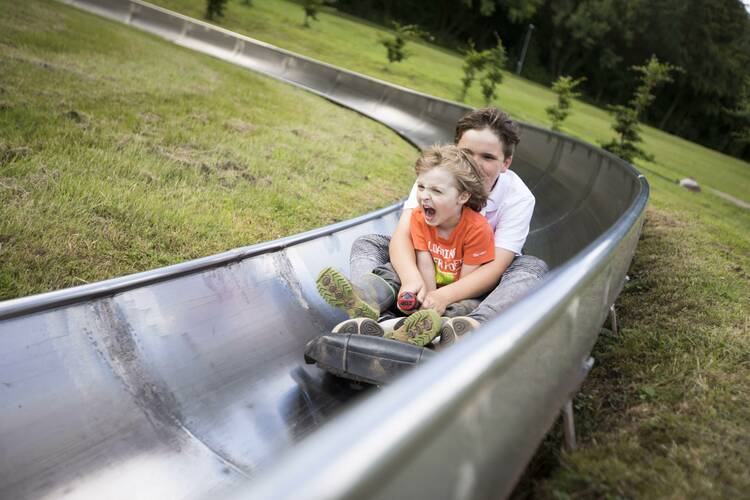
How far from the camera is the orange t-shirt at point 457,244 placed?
3.32 m

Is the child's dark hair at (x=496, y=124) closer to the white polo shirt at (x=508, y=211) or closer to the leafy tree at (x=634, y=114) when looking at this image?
the white polo shirt at (x=508, y=211)

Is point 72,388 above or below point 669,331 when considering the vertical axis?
below

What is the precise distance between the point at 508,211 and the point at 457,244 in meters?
0.53

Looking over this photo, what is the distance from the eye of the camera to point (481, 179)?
10.7 feet

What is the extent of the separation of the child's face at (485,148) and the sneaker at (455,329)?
3.84 ft

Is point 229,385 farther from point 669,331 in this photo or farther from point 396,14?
point 396,14

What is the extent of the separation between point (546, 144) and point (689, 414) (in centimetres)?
535

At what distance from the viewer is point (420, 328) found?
2629 mm

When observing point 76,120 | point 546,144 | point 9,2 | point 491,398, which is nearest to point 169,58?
point 9,2

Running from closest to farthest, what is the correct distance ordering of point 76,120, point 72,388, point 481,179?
point 72,388 < point 481,179 < point 76,120

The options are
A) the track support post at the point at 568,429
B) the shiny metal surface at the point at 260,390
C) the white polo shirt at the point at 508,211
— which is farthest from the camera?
the white polo shirt at the point at 508,211

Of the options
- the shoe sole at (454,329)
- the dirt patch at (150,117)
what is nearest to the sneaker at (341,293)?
the shoe sole at (454,329)

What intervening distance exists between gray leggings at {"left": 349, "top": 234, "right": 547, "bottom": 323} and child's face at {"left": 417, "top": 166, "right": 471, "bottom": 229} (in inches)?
15.8

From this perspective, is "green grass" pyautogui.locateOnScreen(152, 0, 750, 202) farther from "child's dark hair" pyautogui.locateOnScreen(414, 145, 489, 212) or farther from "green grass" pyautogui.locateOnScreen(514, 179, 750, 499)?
"child's dark hair" pyautogui.locateOnScreen(414, 145, 489, 212)
